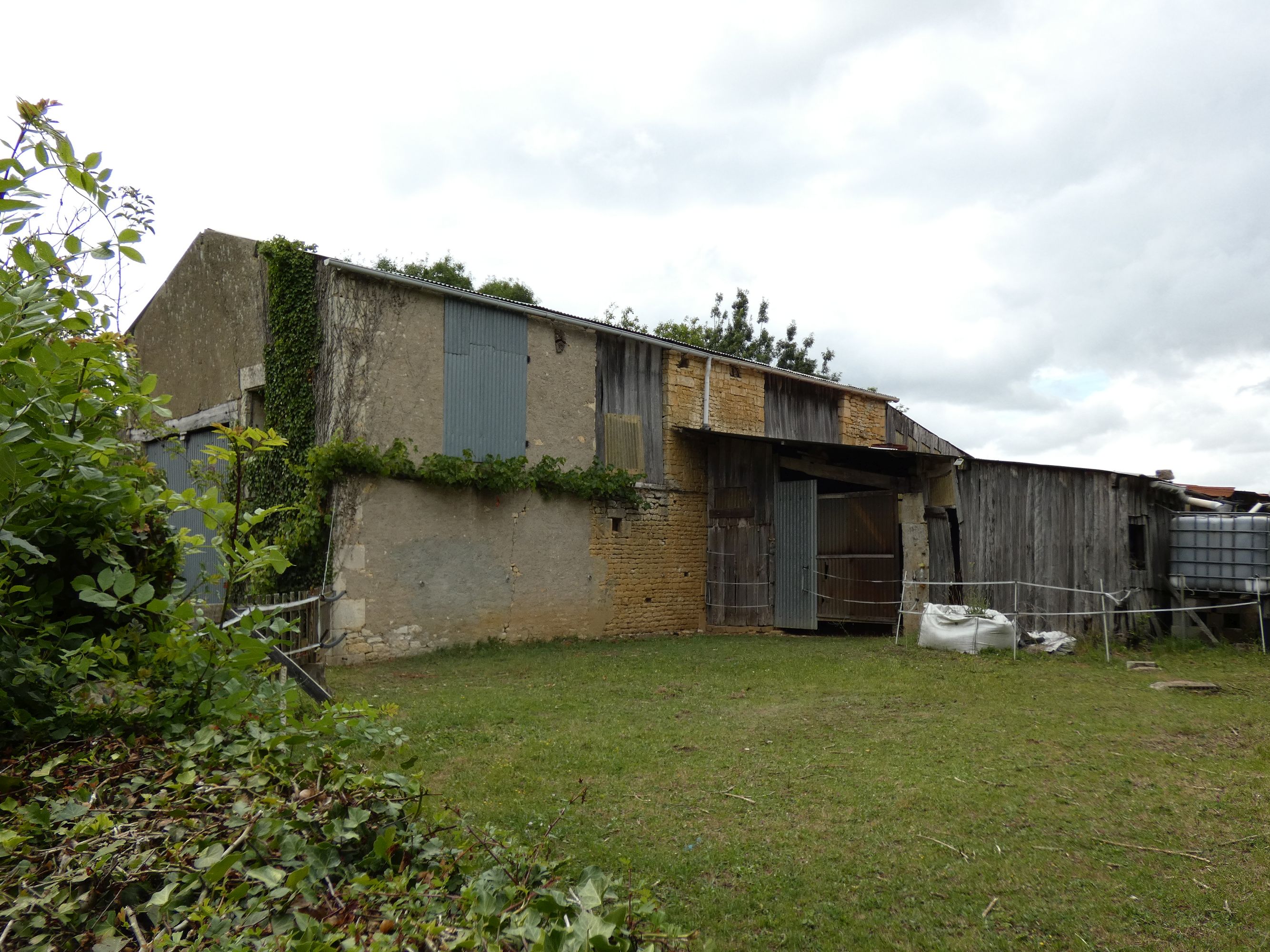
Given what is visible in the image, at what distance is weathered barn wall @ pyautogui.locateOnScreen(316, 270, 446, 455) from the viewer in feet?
36.4

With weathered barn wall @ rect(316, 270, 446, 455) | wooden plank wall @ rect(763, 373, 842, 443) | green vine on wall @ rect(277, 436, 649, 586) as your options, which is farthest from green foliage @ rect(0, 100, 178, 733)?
wooden plank wall @ rect(763, 373, 842, 443)

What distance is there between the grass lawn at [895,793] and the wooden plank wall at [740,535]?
504cm

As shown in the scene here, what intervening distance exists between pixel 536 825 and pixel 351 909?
292cm

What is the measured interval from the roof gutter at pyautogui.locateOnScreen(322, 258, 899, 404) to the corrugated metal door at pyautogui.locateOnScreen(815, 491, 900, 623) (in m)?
3.42

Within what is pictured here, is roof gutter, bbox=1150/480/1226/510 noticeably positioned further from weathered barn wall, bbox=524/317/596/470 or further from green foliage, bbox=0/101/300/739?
green foliage, bbox=0/101/300/739

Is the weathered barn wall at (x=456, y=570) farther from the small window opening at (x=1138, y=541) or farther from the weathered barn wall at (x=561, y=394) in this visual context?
the small window opening at (x=1138, y=541)

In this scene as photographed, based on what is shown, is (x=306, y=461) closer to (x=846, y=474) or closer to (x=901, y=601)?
(x=846, y=474)

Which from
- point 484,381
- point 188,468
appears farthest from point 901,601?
point 188,468

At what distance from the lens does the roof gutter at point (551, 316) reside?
11250 millimetres

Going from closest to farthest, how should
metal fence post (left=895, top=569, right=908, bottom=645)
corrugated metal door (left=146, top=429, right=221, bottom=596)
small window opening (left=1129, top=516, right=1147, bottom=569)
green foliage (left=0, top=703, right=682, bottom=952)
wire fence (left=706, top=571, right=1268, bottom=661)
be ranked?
green foliage (left=0, top=703, right=682, bottom=952)
wire fence (left=706, top=571, right=1268, bottom=661)
metal fence post (left=895, top=569, right=908, bottom=645)
corrugated metal door (left=146, top=429, right=221, bottom=596)
small window opening (left=1129, top=516, right=1147, bottom=569)

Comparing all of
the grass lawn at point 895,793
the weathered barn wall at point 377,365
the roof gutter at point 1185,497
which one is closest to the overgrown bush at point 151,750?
the grass lawn at point 895,793

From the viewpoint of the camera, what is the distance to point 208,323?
45.0ft

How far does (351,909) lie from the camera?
4.94 feet

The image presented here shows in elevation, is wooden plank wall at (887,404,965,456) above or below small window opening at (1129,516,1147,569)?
above
